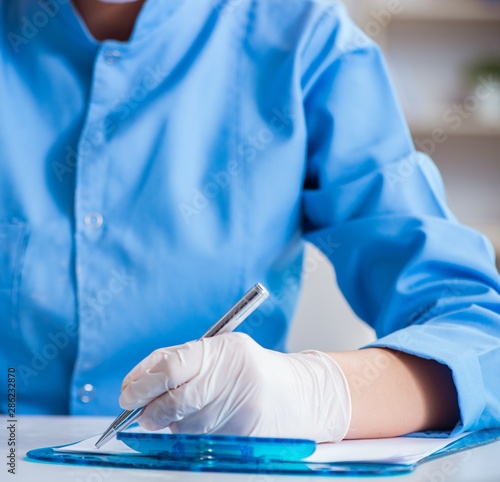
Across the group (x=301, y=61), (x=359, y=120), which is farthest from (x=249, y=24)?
(x=359, y=120)

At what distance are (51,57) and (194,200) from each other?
274mm

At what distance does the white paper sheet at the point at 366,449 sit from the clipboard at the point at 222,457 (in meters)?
0.01

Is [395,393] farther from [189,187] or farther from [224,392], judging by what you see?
[189,187]

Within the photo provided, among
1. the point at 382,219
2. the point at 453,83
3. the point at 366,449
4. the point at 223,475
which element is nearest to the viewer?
the point at 223,475

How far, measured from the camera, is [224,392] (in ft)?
2.10

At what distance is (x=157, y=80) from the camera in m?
1.08

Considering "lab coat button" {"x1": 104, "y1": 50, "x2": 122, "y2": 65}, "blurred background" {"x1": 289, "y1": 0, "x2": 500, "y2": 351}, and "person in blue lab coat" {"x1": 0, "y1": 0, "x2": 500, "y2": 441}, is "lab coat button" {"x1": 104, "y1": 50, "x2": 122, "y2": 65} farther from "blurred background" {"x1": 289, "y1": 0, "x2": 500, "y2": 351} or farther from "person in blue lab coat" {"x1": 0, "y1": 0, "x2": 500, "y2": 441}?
"blurred background" {"x1": 289, "y1": 0, "x2": 500, "y2": 351}

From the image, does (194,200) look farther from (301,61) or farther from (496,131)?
(496,131)

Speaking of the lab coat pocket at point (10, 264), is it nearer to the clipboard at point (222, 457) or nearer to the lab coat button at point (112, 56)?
the lab coat button at point (112, 56)

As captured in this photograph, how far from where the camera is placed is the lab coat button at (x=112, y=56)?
1.05m

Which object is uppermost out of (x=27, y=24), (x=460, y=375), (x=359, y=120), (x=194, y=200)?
(x=27, y=24)

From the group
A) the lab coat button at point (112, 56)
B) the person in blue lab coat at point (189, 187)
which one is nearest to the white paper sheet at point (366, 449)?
the person in blue lab coat at point (189, 187)

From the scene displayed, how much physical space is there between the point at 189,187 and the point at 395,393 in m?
0.40

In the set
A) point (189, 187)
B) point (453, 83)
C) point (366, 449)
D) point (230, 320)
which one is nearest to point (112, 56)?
point (189, 187)
